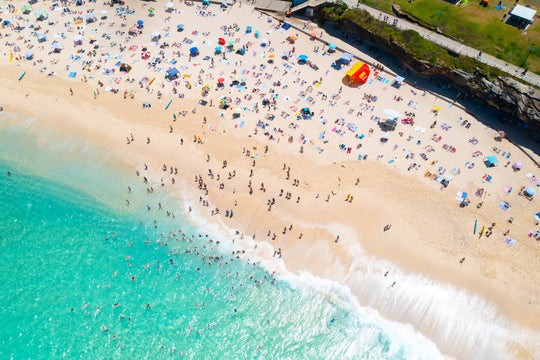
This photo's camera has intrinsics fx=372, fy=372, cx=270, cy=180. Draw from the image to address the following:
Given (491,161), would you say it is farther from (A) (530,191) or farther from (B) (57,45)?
(B) (57,45)

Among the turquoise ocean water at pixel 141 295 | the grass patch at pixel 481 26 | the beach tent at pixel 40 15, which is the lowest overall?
the turquoise ocean water at pixel 141 295

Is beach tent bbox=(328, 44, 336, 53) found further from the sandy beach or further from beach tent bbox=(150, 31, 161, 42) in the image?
beach tent bbox=(150, 31, 161, 42)

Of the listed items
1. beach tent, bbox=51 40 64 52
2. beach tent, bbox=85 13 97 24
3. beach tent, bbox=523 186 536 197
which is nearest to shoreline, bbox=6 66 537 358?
beach tent, bbox=523 186 536 197

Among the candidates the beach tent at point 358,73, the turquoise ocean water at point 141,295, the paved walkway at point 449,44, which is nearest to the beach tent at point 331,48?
the beach tent at point 358,73

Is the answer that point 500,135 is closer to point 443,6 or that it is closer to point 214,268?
point 443,6

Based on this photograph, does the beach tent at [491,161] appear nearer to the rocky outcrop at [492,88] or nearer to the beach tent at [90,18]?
the rocky outcrop at [492,88]

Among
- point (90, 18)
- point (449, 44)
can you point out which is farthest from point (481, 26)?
point (90, 18)
